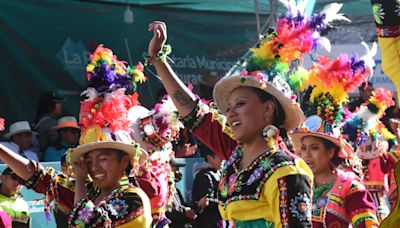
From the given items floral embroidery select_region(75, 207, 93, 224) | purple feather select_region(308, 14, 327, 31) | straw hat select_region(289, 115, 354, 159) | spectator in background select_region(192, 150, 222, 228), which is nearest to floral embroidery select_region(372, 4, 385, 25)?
purple feather select_region(308, 14, 327, 31)

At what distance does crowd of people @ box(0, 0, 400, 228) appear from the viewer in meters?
4.24

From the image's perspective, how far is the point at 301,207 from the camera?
4031mm

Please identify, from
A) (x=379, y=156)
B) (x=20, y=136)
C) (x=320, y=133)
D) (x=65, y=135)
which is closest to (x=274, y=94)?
(x=320, y=133)

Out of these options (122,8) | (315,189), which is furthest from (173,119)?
(122,8)

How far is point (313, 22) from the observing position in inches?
184

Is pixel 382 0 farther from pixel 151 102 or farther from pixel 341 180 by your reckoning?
pixel 151 102

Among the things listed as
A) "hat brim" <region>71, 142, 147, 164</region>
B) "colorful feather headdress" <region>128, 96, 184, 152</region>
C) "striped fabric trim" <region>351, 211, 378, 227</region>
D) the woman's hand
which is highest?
"colorful feather headdress" <region>128, 96, 184, 152</region>

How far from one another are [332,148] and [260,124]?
201 centimetres

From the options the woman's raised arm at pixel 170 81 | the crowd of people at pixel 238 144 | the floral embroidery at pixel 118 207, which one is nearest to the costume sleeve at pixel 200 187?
the crowd of people at pixel 238 144

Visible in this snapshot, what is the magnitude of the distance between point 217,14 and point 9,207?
656cm

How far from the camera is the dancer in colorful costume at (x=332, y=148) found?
588 centimetres

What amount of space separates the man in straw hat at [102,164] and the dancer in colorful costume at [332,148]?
136 centimetres

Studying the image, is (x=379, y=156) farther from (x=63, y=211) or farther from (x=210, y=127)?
(x=210, y=127)

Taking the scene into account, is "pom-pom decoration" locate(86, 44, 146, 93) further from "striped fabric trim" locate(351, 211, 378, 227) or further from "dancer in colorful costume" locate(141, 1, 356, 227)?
"striped fabric trim" locate(351, 211, 378, 227)
